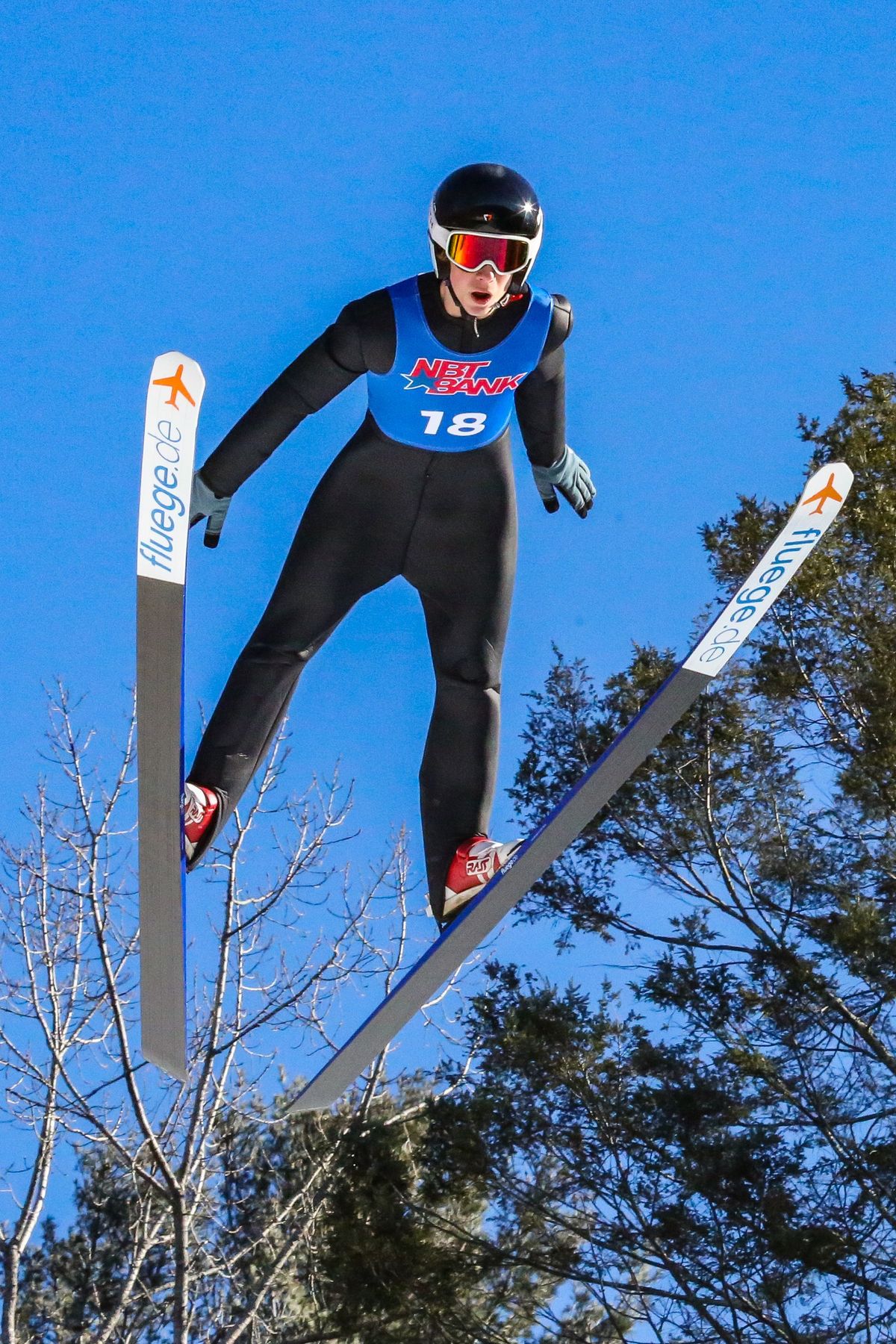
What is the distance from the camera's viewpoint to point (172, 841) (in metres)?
3.52

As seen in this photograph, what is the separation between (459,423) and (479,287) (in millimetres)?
358

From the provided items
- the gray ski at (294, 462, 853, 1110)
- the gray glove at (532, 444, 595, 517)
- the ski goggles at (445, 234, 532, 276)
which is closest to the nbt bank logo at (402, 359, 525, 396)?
the ski goggles at (445, 234, 532, 276)

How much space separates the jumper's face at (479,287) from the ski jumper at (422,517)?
0.07 m

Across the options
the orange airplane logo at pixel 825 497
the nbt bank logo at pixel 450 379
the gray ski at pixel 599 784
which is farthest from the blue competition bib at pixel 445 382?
the orange airplane logo at pixel 825 497

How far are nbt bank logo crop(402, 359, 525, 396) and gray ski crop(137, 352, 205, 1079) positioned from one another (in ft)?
2.48

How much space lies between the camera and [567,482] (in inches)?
170

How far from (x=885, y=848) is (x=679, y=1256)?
2.38 m

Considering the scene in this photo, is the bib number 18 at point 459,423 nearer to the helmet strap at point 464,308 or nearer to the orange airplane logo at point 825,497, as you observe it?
the helmet strap at point 464,308

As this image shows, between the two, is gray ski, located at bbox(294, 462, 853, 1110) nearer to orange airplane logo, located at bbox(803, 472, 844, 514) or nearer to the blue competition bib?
orange airplane logo, located at bbox(803, 472, 844, 514)

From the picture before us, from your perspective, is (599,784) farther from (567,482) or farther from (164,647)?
(164,647)

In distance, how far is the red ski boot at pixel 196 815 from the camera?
12.5 feet

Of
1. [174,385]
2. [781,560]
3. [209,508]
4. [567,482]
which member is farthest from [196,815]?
[781,560]

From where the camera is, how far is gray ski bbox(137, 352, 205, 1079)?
3.22m

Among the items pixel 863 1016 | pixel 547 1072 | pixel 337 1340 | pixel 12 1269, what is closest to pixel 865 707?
pixel 863 1016
